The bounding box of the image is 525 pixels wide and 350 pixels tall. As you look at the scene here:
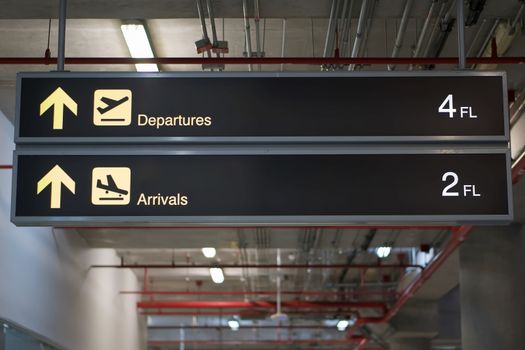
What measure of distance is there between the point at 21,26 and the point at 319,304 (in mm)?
12766

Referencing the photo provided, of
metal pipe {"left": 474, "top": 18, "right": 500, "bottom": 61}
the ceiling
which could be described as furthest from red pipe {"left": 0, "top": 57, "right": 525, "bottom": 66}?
metal pipe {"left": 474, "top": 18, "right": 500, "bottom": 61}

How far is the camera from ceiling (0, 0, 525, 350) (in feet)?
24.6

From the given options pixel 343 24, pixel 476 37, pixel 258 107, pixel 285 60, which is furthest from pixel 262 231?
pixel 258 107

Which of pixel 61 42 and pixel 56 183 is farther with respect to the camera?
pixel 61 42

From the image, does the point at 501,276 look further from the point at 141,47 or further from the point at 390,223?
the point at 390,223

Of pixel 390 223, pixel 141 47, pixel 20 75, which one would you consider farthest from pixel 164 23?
pixel 390 223

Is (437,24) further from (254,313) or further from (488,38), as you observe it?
(254,313)

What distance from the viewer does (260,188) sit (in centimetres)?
476

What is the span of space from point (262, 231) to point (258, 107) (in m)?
10.4

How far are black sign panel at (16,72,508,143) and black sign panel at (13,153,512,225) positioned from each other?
113 mm

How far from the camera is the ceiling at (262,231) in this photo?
7.50 metres

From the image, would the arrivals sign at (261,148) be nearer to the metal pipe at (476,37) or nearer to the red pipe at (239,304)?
the metal pipe at (476,37)

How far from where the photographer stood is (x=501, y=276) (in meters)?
11.7

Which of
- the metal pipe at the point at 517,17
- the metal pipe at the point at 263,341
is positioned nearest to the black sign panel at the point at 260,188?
the metal pipe at the point at 517,17
